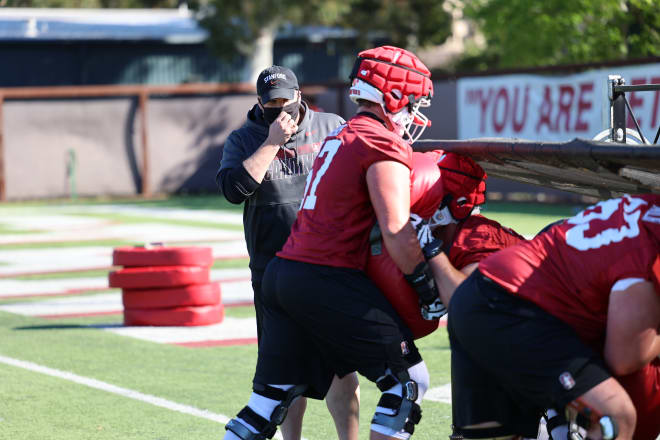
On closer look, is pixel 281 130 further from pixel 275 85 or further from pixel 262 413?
pixel 262 413

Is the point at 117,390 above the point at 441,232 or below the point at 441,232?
below

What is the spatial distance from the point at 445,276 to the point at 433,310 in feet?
0.54

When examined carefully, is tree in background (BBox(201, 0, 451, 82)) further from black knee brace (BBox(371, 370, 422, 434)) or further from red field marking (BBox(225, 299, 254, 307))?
black knee brace (BBox(371, 370, 422, 434))

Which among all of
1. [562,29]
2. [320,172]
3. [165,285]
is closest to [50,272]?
[165,285]

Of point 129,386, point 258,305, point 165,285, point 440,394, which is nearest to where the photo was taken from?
point 258,305

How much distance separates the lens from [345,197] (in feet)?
14.9

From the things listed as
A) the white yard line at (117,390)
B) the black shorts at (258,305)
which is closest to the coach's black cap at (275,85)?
the black shorts at (258,305)

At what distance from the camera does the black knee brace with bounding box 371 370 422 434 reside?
15.2ft

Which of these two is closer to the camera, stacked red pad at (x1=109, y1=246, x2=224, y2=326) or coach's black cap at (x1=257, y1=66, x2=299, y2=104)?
coach's black cap at (x1=257, y1=66, x2=299, y2=104)

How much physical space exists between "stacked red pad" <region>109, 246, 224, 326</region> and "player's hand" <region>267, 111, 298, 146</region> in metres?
4.39

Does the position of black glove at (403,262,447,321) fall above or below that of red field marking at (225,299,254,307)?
above

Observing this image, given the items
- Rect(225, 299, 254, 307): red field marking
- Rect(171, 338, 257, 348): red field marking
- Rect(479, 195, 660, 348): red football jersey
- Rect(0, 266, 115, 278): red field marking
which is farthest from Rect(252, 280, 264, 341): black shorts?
Rect(0, 266, 115, 278): red field marking

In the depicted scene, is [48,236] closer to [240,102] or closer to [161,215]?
[161,215]

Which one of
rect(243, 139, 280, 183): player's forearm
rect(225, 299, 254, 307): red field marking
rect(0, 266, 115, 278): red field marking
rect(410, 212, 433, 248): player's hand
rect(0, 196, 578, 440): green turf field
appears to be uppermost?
rect(243, 139, 280, 183): player's forearm
